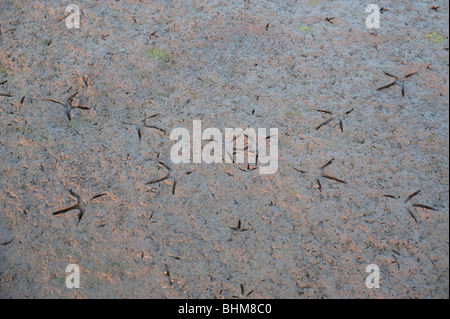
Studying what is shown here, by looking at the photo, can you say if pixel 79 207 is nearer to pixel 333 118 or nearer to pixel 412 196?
pixel 333 118

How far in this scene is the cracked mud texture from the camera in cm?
132

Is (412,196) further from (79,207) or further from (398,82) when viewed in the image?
(79,207)

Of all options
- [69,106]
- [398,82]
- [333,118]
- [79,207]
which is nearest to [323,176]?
[333,118]

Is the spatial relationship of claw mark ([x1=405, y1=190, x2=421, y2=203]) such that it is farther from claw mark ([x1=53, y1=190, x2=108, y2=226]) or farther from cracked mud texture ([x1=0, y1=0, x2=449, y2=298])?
claw mark ([x1=53, y1=190, x2=108, y2=226])

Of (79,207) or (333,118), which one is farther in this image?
(333,118)

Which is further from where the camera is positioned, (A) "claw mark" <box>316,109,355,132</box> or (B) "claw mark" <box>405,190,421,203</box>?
(A) "claw mark" <box>316,109,355,132</box>

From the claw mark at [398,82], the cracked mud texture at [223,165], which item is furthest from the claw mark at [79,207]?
the claw mark at [398,82]

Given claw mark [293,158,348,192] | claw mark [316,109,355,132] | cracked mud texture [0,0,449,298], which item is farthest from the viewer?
claw mark [316,109,355,132]

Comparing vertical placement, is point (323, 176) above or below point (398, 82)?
below

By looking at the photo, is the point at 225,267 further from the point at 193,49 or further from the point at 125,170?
the point at 193,49

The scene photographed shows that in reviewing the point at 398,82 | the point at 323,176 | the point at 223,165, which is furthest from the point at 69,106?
the point at 398,82

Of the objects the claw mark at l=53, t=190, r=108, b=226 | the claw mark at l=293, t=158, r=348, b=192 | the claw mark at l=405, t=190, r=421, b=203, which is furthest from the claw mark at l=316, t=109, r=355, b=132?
the claw mark at l=53, t=190, r=108, b=226

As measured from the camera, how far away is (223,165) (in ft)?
4.92

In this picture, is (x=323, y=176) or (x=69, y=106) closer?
(x=323, y=176)
